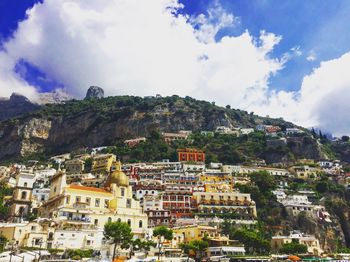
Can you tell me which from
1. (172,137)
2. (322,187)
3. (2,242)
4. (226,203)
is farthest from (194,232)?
(172,137)

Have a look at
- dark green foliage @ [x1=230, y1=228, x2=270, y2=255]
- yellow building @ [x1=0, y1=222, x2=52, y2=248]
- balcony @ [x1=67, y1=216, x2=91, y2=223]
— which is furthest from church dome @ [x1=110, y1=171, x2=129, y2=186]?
dark green foliage @ [x1=230, y1=228, x2=270, y2=255]

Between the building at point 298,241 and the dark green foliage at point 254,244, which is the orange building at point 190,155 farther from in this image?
the dark green foliage at point 254,244

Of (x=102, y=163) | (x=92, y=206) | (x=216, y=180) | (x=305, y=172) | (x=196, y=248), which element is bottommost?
(x=196, y=248)

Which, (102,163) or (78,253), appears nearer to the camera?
(78,253)

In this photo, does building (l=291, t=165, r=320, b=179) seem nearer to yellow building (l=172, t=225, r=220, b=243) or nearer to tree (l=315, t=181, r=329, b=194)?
tree (l=315, t=181, r=329, b=194)

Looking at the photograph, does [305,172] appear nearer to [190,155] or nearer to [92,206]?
[190,155]

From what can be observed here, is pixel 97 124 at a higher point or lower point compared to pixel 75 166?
higher

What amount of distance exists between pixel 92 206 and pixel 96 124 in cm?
11631

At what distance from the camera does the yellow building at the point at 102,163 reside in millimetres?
123688

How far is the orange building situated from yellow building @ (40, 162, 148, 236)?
201 ft

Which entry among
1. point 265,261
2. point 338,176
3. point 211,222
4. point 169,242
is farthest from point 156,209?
point 338,176

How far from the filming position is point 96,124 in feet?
582

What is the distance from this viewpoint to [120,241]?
5078 centimetres

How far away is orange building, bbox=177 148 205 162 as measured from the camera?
434 ft
